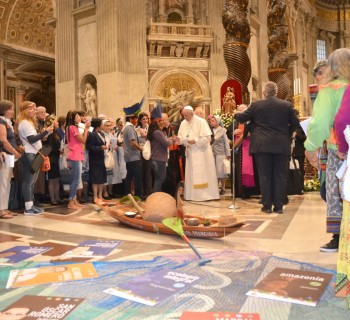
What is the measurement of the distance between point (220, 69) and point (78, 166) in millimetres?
11844

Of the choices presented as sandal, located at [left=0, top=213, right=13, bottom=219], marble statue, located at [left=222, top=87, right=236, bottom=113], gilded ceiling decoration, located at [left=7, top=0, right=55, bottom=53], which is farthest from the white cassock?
gilded ceiling decoration, located at [left=7, top=0, right=55, bottom=53]

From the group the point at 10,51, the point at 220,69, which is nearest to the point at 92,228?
the point at 220,69

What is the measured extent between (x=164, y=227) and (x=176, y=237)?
6.6 inches

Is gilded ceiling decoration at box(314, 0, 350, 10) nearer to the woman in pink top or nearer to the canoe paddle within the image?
the woman in pink top

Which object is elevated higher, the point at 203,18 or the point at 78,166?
the point at 203,18

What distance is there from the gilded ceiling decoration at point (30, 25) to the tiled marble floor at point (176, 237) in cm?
1796

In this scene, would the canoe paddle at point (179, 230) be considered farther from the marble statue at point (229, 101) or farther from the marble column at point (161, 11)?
the marble column at point (161, 11)

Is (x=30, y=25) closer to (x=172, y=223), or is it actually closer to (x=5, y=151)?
(x=5, y=151)

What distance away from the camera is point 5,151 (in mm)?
6250

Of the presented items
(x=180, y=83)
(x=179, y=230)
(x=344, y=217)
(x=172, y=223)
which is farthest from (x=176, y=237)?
(x=180, y=83)

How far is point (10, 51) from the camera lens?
873 inches

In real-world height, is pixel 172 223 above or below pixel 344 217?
below

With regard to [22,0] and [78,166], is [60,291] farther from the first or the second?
[22,0]

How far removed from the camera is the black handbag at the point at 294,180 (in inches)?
346
